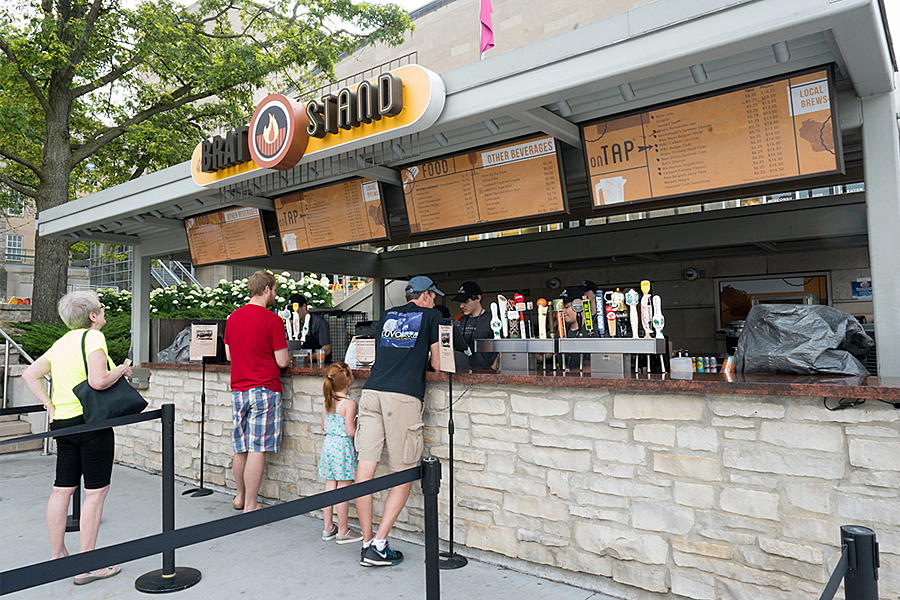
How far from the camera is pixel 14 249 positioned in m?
28.2

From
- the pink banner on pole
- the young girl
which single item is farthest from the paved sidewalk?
the pink banner on pole

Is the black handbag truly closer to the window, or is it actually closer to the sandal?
the sandal

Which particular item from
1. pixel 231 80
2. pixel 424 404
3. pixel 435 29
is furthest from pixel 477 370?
pixel 435 29

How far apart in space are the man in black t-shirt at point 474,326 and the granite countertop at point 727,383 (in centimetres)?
59

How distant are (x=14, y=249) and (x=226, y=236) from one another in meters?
28.2

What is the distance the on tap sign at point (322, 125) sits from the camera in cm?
375

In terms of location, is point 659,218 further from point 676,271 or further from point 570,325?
point 570,325

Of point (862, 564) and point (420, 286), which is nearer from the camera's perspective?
point (862, 564)

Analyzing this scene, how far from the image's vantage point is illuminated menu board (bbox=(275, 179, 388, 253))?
5.57 meters

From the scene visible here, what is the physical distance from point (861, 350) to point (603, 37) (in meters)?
2.32

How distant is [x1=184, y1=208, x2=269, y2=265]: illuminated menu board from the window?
25.1 metres


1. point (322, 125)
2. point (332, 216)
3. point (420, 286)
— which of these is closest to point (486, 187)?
point (420, 286)

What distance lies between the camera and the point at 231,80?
441 inches

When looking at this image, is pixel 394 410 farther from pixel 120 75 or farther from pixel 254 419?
pixel 120 75
